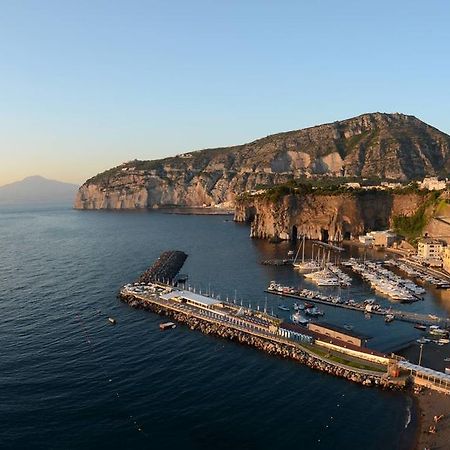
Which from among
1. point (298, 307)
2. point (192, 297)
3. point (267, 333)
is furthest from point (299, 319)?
point (192, 297)

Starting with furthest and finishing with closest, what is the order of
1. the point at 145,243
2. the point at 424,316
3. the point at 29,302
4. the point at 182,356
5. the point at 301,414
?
the point at 145,243, the point at 29,302, the point at 424,316, the point at 182,356, the point at 301,414

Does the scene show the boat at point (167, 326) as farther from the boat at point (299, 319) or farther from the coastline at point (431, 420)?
the coastline at point (431, 420)

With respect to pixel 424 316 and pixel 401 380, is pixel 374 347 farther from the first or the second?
pixel 424 316

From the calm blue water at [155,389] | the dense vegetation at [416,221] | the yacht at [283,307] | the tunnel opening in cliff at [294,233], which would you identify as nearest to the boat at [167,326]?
the calm blue water at [155,389]

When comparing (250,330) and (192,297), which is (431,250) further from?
(250,330)

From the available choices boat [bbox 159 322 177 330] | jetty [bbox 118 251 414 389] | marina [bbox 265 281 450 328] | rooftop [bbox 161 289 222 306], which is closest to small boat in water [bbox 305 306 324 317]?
marina [bbox 265 281 450 328]

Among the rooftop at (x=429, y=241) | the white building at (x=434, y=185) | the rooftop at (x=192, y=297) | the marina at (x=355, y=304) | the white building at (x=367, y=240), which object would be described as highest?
the white building at (x=434, y=185)

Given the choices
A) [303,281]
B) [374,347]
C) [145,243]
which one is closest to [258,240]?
[145,243]
